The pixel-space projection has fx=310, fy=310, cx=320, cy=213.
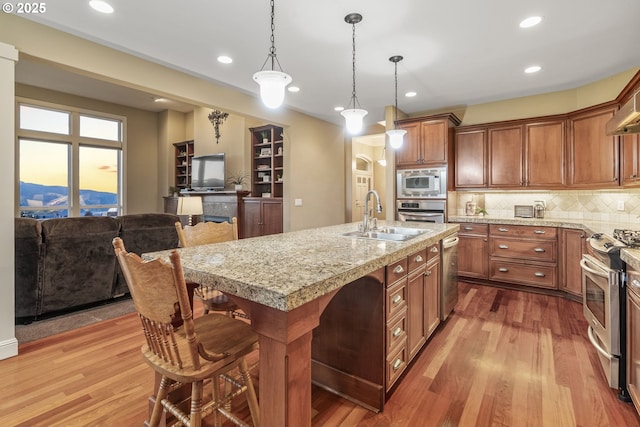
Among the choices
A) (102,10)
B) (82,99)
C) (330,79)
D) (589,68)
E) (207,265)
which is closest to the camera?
(207,265)

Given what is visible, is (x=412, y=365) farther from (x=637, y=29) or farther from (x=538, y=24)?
(x=637, y=29)

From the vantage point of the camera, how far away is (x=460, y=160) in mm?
4770

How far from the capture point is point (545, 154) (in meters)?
A: 4.18

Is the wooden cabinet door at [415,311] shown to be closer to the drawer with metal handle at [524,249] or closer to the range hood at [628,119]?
the range hood at [628,119]

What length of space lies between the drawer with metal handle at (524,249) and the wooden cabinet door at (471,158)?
2.99ft

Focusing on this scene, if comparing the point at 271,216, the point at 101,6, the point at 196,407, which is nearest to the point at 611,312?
the point at 196,407

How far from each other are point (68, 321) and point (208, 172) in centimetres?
450

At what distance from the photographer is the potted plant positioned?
6.64m

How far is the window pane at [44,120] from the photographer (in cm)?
639

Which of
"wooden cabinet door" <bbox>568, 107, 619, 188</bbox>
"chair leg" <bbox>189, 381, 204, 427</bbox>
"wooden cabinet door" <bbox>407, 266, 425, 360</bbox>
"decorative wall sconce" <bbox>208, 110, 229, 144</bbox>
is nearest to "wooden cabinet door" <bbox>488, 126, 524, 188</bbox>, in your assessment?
"wooden cabinet door" <bbox>568, 107, 619, 188</bbox>

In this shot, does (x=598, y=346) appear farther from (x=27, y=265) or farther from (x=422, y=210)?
(x=27, y=265)

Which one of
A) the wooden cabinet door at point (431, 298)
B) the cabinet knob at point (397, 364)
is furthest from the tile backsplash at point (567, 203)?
the cabinet knob at point (397, 364)

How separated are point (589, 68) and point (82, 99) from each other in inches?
365

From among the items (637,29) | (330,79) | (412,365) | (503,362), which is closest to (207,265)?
(412,365)
